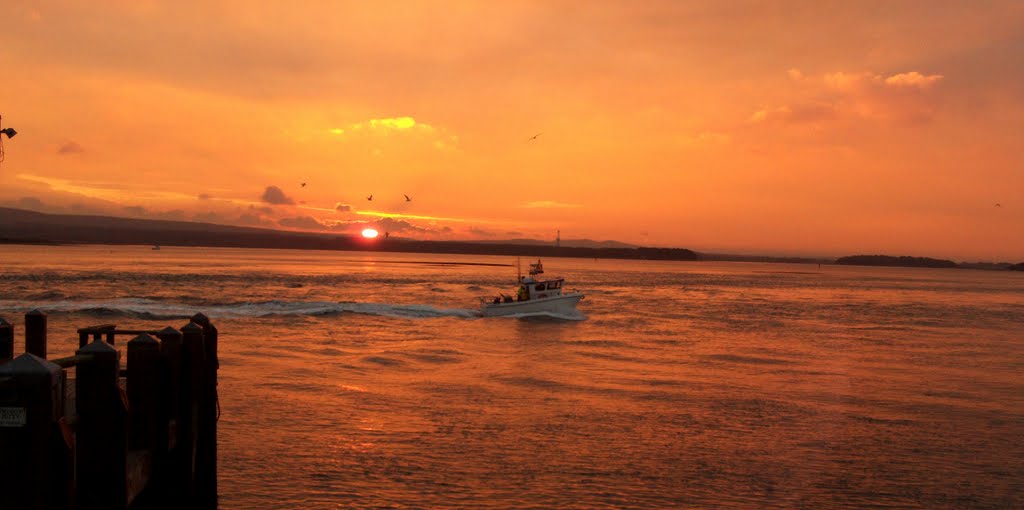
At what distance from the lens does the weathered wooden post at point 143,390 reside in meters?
8.10

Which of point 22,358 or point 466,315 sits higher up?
point 22,358

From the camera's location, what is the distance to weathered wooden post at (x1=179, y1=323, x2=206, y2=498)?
9.25 m

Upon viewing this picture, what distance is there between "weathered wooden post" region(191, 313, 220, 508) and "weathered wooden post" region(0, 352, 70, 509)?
11.5ft

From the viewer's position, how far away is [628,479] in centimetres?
1320

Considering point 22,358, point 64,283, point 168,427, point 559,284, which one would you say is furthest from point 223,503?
point 64,283

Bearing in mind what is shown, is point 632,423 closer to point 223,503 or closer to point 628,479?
point 628,479

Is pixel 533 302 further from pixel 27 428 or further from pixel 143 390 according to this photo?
pixel 27 428

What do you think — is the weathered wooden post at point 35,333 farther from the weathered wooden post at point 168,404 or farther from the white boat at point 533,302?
the white boat at point 533,302

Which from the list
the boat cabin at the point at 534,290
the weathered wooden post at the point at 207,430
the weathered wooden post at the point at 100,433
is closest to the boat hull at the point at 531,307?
the boat cabin at the point at 534,290

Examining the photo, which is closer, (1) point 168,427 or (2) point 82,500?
(2) point 82,500

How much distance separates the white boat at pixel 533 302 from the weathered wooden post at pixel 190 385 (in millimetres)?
37118

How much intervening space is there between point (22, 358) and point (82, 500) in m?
1.69

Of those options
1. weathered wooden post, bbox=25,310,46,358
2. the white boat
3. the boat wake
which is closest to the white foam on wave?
the white boat

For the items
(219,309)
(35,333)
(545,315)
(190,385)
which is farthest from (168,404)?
(545,315)
